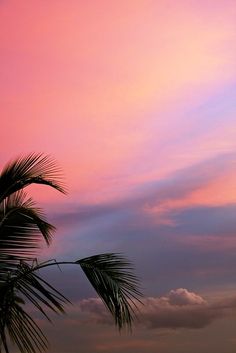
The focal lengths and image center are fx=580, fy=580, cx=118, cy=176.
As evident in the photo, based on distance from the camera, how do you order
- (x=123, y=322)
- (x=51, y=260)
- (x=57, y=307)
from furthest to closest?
(x=123, y=322) < (x=51, y=260) < (x=57, y=307)

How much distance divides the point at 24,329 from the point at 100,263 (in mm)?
1672

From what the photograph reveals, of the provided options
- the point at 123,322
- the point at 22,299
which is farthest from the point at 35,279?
the point at 123,322

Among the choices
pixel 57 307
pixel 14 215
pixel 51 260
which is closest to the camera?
pixel 57 307

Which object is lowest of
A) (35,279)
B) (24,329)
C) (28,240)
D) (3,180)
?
(24,329)

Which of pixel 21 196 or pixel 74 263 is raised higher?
pixel 21 196

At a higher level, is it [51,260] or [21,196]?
[21,196]

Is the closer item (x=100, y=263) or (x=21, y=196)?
(x=100, y=263)

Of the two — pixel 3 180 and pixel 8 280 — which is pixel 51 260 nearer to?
pixel 8 280

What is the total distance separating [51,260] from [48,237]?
1596 mm

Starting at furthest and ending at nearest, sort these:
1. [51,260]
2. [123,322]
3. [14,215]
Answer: [14,215], [123,322], [51,260]

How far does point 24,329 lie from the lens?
308 inches

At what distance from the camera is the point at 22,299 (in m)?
8.84

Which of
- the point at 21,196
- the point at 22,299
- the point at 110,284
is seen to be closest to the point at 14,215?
the point at 21,196

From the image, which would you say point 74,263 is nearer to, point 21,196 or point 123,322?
point 123,322
